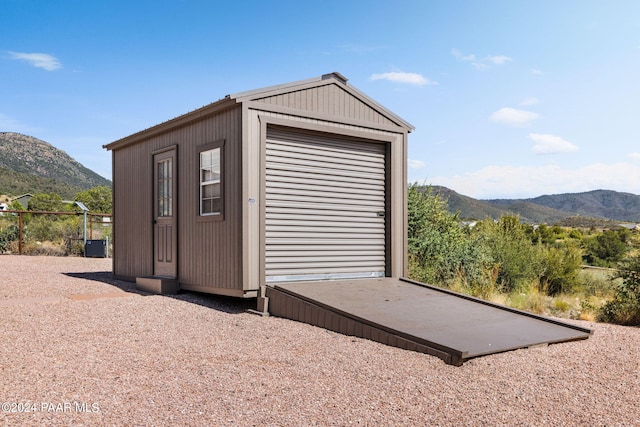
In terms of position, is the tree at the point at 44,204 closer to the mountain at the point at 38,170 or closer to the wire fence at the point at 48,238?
the mountain at the point at 38,170

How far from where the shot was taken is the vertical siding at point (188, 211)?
23.4 ft

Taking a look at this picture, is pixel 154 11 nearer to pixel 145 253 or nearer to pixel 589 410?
pixel 145 253

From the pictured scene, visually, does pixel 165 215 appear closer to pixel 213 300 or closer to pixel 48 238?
pixel 213 300

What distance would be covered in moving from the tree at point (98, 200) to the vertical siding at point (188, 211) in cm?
2435

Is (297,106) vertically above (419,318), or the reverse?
(297,106)

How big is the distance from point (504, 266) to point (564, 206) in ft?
192

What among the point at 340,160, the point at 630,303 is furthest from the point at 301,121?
the point at 630,303

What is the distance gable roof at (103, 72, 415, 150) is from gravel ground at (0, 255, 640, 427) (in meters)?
2.77

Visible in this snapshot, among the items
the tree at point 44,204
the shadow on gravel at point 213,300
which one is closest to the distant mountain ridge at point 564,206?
the tree at point 44,204

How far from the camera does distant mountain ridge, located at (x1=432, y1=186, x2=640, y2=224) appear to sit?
175 ft

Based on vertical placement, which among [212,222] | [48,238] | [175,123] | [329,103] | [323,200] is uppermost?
[329,103]

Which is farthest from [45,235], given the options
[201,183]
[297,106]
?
[297,106]

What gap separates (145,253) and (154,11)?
6.36 metres

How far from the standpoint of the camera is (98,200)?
118 ft
